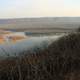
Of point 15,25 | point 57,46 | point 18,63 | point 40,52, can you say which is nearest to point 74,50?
point 57,46

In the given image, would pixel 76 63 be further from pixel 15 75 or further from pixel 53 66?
pixel 15 75

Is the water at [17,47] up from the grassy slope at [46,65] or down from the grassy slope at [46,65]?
up

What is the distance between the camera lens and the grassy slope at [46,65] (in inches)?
306

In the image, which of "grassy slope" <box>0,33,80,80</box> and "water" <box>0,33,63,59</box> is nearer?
"grassy slope" <box>0,33,80,80</box>

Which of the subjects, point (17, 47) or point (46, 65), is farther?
point (17, 47)

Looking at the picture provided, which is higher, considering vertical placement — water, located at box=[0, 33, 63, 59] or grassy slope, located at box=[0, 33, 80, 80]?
water, located at box=[0, 33, 63, 59]

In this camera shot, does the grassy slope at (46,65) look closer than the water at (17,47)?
Yes

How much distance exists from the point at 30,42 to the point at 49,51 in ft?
3.94

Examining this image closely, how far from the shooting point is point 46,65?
318 inches

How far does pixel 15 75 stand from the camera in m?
7.82

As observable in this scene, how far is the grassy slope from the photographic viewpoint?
778 centimetres

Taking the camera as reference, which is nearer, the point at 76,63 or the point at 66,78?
the point at 66,78

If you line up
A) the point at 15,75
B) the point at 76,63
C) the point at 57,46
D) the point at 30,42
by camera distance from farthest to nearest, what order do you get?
1. the point at 30,42
2. the point at 57,46
3. the point at 76,63
4. the point at 15,75

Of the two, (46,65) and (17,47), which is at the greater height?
(17,47)
